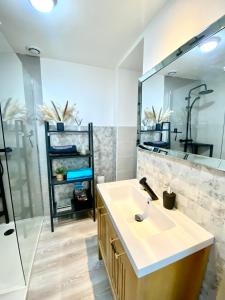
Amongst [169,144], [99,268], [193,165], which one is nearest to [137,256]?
[193,165]

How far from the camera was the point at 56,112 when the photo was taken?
72.2 inches

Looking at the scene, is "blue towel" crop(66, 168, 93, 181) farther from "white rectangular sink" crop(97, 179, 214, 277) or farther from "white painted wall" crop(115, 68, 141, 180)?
"white rectangular sink" crop(97, 179, 214, 277)

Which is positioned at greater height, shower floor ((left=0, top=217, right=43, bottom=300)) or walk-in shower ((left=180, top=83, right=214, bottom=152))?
walk-in shower ((left=180, top=83, right=214, bottom=152))

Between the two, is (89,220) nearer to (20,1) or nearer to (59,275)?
(59,275)

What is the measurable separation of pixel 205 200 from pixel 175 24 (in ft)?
3.88

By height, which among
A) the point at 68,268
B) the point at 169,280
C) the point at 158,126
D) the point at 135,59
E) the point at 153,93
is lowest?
the point at 68,268

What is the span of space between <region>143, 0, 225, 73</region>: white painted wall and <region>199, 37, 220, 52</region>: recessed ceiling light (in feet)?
0.30

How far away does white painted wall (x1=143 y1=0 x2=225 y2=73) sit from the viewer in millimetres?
759

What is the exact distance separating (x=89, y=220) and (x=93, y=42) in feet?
7.48

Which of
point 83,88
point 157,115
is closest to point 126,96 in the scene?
point 83,88

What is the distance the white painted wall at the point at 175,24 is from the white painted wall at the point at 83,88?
0.93 metres

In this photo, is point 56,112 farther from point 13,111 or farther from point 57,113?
point 13,111

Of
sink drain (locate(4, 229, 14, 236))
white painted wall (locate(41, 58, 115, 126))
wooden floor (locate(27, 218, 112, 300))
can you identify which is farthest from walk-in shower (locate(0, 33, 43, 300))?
white painted wall (locate(41, 58, 115, 126))

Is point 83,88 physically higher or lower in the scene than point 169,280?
higher
